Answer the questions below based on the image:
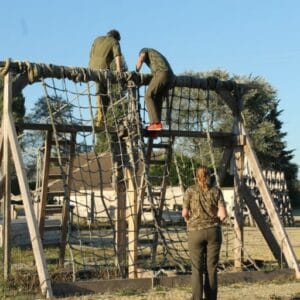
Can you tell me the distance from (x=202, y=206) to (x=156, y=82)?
295 centimetres

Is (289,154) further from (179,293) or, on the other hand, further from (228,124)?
(179,293)

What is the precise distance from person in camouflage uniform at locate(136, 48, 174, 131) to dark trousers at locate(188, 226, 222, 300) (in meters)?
2.83

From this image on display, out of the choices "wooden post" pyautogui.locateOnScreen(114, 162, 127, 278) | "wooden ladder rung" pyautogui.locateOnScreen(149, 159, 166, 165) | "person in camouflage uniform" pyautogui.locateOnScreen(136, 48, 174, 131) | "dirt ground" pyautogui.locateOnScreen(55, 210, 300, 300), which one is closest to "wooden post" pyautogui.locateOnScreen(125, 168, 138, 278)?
"wooden post" pyautogui.locateOnScreen(114, 162, 127, 278)

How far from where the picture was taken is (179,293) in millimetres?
8719

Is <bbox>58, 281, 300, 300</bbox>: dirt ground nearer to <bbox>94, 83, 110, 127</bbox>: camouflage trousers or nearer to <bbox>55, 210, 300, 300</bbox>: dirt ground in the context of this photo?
<bbox>55, 210, 300, 300</bbox>: dirt ground

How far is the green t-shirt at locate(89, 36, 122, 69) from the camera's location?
35.3 feet

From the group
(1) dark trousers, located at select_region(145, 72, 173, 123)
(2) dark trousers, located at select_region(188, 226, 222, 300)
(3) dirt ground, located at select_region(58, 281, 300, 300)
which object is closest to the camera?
(2) dark trousers, located at select_region(188, 226, 222, 300)

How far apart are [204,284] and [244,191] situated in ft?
11.4

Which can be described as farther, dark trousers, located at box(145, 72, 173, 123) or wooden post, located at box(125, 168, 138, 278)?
dark trousers, located at box(145, 72, 173, 123)

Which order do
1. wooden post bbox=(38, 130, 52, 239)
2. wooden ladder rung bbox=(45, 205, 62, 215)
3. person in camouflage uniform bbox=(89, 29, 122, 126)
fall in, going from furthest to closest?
wooden ladder rung bbox=(45, 205, 62, 215)
wooden post bbox=(38, 130, 52, 239)
person in camouflage uniform bbox=(89, 29, 122, 126)

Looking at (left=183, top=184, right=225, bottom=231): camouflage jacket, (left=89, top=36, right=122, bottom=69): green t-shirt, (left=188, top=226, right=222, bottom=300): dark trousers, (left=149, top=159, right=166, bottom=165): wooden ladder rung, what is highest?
(left=89, top=36, right=122, bottom=69): green t-shirt

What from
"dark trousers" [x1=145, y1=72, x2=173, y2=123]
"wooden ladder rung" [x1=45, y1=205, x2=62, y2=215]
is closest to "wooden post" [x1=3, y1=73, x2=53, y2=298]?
"dark trousers" [x1=145, y1=72, x2=173, y2=123]

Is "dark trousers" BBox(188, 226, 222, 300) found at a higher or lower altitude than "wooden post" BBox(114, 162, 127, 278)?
lower

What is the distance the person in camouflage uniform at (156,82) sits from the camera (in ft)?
33.6
